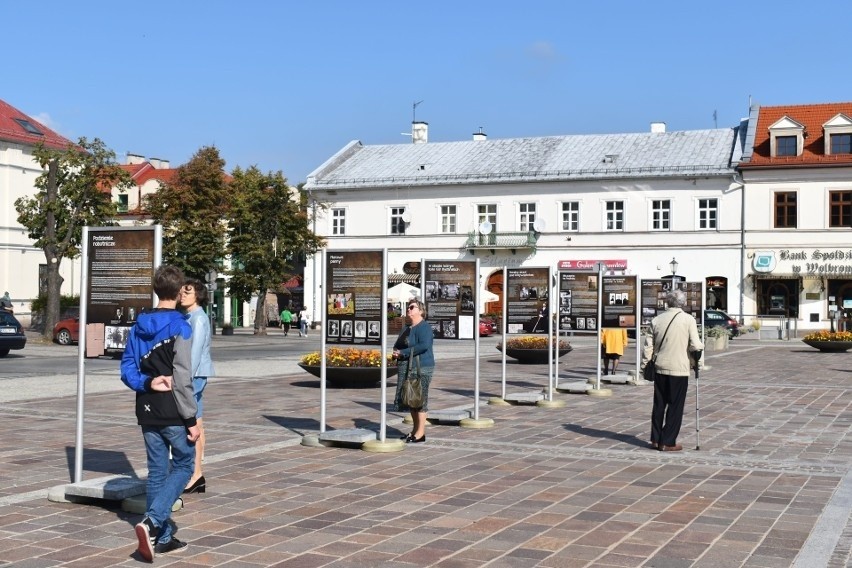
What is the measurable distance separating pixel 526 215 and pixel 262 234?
49.6 feet

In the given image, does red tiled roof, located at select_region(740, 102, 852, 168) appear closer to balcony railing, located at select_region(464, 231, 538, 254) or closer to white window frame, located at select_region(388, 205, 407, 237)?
balcony railing, located at select_region(464, 231, 538, 254)

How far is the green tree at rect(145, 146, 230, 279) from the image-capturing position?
168 feet

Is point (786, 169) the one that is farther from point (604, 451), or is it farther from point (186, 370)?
point (186, 370)

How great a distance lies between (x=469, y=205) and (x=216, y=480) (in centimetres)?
5208

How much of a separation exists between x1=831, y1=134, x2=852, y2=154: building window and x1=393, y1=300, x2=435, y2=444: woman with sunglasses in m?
46.9

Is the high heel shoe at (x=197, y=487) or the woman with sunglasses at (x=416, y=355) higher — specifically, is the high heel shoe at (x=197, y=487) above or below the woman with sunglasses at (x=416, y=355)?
below

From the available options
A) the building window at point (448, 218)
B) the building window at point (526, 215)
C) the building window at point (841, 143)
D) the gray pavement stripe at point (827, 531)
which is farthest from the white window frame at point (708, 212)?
the gray pavement stripe at point (827, 531)

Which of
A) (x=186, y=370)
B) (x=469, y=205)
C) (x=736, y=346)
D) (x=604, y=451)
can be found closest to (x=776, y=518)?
(x=604, y=451)

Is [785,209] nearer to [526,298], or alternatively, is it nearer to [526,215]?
[526,215]

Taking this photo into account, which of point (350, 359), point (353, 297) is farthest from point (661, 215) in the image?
point (353, 297)

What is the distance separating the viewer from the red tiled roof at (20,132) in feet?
190

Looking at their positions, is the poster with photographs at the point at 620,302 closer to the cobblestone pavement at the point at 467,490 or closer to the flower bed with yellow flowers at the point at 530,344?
the flower bed with yellow flowers at the point at 530,344

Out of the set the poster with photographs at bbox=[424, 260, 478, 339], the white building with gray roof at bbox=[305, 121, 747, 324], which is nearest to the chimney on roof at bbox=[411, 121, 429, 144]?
the white building with gray roof at bbox=[305, 121, 747, 324]

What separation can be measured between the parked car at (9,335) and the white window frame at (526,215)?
1287 inches
